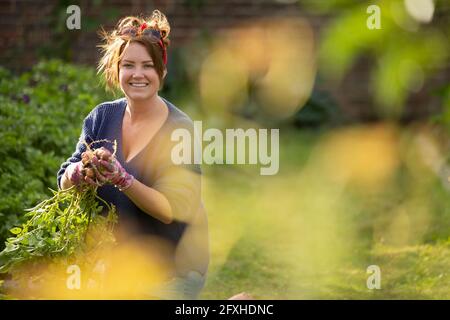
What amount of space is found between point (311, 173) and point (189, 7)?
8.90ft

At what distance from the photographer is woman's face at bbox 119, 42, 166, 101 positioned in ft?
9.66

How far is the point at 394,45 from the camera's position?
1003 millimetres

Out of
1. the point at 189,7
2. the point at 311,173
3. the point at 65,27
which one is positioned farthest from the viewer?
the point at 189,7

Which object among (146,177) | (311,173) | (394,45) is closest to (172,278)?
(146,177)

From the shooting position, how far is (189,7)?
31.8ft

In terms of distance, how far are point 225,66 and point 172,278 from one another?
6845mm

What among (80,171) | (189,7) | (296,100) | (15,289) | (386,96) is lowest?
(386,96)

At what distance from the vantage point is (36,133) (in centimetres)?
527

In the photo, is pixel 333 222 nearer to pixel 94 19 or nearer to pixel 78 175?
pixel 78 175

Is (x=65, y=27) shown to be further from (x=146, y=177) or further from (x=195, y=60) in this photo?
(x=146, y=177)

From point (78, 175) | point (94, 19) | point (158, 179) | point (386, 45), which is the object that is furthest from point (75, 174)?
point (94, 19)
